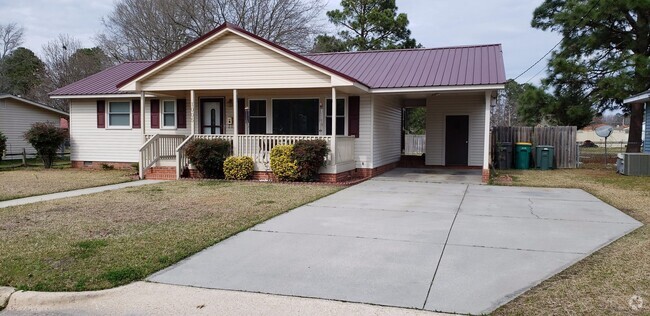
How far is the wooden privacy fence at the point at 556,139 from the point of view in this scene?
18750 millimetres

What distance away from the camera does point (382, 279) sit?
462 cm

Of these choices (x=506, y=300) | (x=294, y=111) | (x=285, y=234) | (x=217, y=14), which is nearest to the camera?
(x=506, y=300)

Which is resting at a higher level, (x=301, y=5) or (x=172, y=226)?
(x=301, y=5)

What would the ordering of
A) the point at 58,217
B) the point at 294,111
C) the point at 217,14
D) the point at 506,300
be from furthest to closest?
the point at 217,14 → the point at 294,111 → the point at 58,217 → the point at 506,300

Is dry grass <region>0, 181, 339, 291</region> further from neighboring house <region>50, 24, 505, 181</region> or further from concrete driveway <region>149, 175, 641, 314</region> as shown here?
neighboring house <region>50, 24, 505, 181</region>

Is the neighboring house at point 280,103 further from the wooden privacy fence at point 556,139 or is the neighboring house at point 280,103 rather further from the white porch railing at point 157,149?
the wooden privacy fence at point 556,139

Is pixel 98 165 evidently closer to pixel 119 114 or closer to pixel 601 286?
pixel 119 114

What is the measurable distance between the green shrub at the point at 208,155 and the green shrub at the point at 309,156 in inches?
92.0

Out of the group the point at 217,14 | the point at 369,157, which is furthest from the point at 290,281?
the point at 217,14

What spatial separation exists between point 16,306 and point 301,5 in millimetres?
30131

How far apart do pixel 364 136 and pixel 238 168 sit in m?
4.05

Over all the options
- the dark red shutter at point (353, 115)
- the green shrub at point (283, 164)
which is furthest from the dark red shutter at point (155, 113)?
the dark red shutter at point (353, 115)

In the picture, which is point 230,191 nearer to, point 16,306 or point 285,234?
point 285,234

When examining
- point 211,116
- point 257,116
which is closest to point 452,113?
point 257,116
